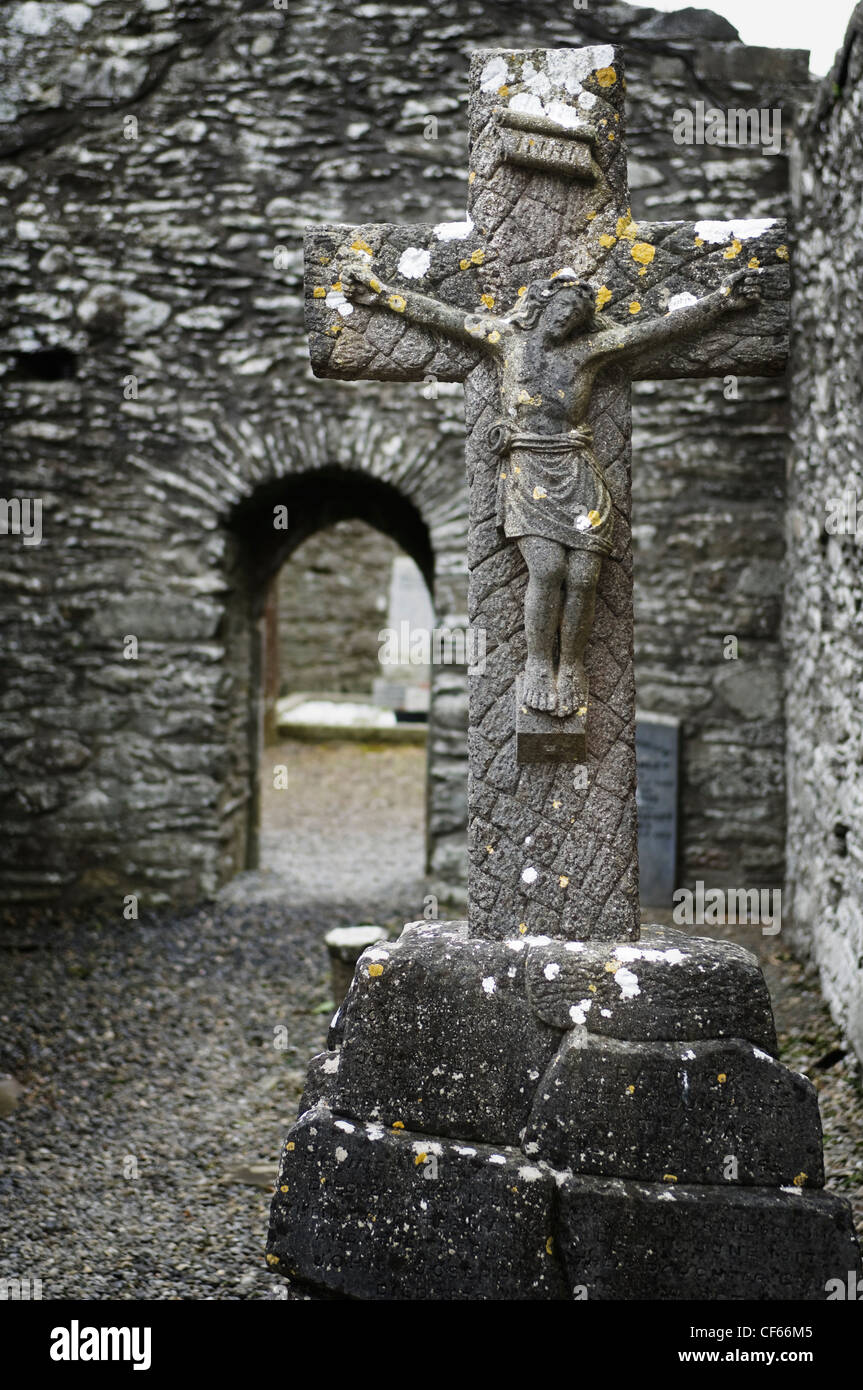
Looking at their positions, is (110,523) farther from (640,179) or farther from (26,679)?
(640,179)

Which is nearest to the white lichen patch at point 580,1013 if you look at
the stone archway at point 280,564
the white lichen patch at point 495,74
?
the white lichen patch at point 495,74

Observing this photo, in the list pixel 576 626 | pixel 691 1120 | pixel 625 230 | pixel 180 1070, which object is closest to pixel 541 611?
pixel 576 626

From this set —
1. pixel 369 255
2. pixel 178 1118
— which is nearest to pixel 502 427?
pixel 369 255

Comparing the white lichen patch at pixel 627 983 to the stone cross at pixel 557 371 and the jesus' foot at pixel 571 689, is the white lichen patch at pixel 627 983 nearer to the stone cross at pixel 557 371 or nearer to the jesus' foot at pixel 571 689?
the stone cross at pixel 557 371

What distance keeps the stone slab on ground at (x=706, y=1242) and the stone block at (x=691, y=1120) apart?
0.13 ft

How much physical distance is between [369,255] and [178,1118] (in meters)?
3.13

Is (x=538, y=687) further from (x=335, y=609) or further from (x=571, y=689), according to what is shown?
(x=335, y=609)

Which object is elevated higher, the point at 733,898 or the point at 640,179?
the point at 640,179

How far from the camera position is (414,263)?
9.09 ft

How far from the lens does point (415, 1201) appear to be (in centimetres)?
246

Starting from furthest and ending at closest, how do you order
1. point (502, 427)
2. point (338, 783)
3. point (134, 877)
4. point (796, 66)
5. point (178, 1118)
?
1. point (338, 783)
2. point (134, 877)
3. point (796, 66)
4. point (178, 1118)
5. point (502, 427)

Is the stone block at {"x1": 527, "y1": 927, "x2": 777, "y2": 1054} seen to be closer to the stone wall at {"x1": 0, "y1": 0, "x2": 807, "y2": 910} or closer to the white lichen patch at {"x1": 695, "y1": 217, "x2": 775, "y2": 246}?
the white lichen patch at {"x1": 695, "y1": 217, "x2": 775, "y2": 246}

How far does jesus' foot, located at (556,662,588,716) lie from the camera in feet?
8.57

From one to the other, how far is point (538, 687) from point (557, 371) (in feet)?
2.18
